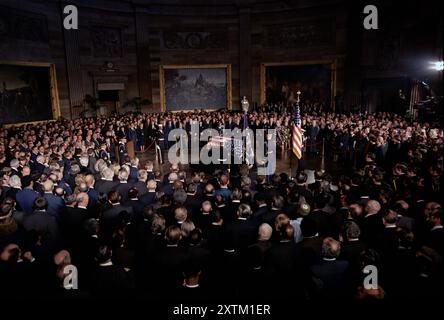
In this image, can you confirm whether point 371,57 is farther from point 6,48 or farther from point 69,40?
point 6,48

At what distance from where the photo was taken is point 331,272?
3922 mm

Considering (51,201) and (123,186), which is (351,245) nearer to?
(123,186)

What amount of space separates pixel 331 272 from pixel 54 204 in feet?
16.1

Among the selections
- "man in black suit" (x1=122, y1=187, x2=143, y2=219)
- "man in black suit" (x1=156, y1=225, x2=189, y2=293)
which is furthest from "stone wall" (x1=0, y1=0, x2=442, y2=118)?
"man in black suit" (x1=156, y1=225, x2=189, y2=293)

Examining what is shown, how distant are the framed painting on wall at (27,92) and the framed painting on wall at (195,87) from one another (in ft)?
26.3

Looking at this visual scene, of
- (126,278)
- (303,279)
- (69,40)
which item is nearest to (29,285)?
(126,278)

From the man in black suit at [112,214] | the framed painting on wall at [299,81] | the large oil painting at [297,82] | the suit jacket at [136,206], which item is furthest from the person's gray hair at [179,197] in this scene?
the large oil painting at [297,82]

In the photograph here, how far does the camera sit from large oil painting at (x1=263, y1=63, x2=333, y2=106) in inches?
950

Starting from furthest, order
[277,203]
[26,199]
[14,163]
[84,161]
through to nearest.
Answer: [84,161]
[14,163]
[26,199]
[277,203]

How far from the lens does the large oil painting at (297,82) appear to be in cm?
2412

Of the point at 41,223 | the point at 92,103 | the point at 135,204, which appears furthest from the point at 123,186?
the point at 92,103

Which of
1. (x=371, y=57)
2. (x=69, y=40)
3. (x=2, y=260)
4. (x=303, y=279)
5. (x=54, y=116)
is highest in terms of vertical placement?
(x=69, y=40)

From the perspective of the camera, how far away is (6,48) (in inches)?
663
